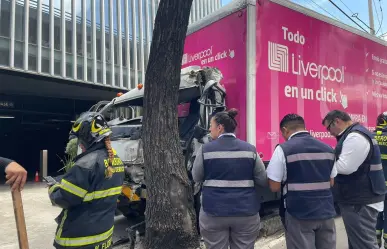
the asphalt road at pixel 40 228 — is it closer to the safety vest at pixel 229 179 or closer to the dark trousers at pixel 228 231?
the dark trousers at pixel 228 231

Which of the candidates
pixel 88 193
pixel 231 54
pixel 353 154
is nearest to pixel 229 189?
pixel 88 193

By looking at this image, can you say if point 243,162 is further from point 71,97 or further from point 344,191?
point 71,97

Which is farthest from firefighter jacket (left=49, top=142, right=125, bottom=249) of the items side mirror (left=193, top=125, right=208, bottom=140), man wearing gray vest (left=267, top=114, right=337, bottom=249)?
side mirror (left=193, top=125, right=208, bottom=140)

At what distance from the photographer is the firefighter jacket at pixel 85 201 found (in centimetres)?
210

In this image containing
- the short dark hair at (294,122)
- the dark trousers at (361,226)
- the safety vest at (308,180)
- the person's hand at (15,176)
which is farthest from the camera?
the dark trousers at (361,226)

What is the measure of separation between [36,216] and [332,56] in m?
6.44

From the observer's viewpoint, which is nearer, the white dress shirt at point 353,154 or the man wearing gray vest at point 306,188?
the man wearing gray vest at point 306,188

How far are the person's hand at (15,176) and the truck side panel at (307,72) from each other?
302 centimetres

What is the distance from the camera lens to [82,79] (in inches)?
606

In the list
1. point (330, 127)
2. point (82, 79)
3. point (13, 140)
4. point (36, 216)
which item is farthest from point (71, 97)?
point (330, 127)

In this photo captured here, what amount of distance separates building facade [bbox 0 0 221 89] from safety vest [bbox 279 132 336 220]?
12.6 metres

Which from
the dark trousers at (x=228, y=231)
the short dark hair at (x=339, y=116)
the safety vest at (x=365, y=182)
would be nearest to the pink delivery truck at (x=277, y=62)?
the short dark hair at (x=339, y=116)

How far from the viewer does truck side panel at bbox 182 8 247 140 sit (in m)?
4.36

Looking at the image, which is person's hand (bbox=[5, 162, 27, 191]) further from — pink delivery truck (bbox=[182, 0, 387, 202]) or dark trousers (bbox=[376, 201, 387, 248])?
dark trousers (bbox=[376, 201, 387, 248])
